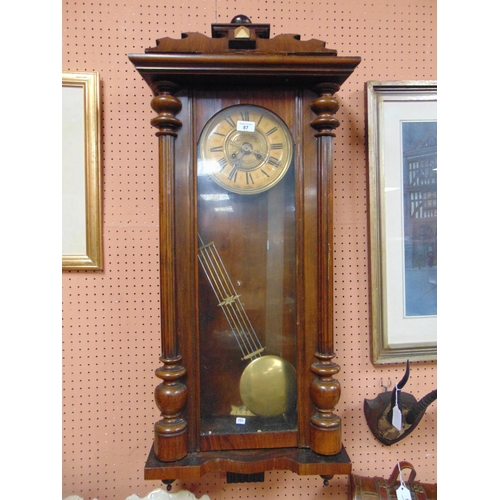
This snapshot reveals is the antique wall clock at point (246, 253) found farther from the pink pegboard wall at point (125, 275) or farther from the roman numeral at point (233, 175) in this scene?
the pink pegboard wall at point (125, 275)

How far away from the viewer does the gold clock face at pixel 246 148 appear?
695 mm

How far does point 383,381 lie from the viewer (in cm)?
92

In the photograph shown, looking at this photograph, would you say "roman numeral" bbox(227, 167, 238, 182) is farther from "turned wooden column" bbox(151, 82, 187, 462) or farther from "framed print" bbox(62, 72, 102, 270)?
"framed print" bbox(62, 72, 102, 270)

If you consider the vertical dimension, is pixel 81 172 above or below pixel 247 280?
above

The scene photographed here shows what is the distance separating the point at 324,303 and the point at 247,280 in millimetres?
182

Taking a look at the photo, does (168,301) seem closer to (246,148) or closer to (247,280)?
(247,280)

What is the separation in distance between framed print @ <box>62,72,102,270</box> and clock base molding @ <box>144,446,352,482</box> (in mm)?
523

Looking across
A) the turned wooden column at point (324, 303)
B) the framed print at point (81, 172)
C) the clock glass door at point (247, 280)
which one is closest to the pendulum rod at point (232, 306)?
the clock glass door at point (247, 280)

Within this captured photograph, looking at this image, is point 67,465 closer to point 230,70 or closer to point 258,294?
point 258,294

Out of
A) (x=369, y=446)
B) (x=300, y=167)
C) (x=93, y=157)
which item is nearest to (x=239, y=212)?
(x=300, y=167)

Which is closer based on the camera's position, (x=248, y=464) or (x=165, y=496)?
(x=248, y=464)

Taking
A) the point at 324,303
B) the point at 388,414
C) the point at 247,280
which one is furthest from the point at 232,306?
the point at 388,414

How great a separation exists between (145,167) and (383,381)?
93cm

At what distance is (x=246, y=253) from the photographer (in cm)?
73
